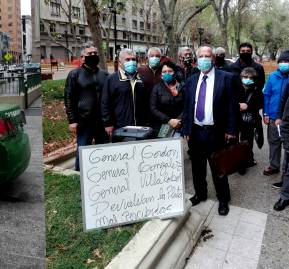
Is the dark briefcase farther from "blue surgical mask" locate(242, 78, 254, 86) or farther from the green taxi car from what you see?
the green taxi car

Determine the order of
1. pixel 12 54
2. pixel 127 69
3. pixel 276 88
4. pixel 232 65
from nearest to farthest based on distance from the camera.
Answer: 1. pixel 12 54
2. pixel 127 69
3. pixel 276 88
4. pixel 232 65

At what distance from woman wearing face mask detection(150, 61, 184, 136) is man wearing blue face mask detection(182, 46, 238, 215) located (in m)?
0.24

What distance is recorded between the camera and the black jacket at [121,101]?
150 inches

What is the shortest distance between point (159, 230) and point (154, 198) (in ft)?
1.05

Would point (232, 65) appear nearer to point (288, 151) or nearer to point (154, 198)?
point (288, 151)

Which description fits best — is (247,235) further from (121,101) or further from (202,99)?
(121,101)

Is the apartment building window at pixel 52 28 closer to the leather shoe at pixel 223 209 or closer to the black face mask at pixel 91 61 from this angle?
the black face mask at pixel 91 61

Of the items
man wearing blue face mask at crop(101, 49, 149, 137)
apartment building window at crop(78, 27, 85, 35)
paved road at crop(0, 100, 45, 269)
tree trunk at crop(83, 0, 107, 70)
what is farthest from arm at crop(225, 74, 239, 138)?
paved road at crop(0, 100, 45, 269)

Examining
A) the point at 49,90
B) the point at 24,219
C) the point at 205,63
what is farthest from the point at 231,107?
the point at 24,219

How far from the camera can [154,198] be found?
3.26 meters

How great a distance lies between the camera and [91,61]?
346 centimetres

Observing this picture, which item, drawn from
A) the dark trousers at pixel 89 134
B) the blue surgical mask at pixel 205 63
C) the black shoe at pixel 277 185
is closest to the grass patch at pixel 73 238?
the dark trousers at pixel 89 134

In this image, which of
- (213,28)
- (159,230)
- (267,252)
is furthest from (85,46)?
(213,28)

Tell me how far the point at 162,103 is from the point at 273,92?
1.64 m
